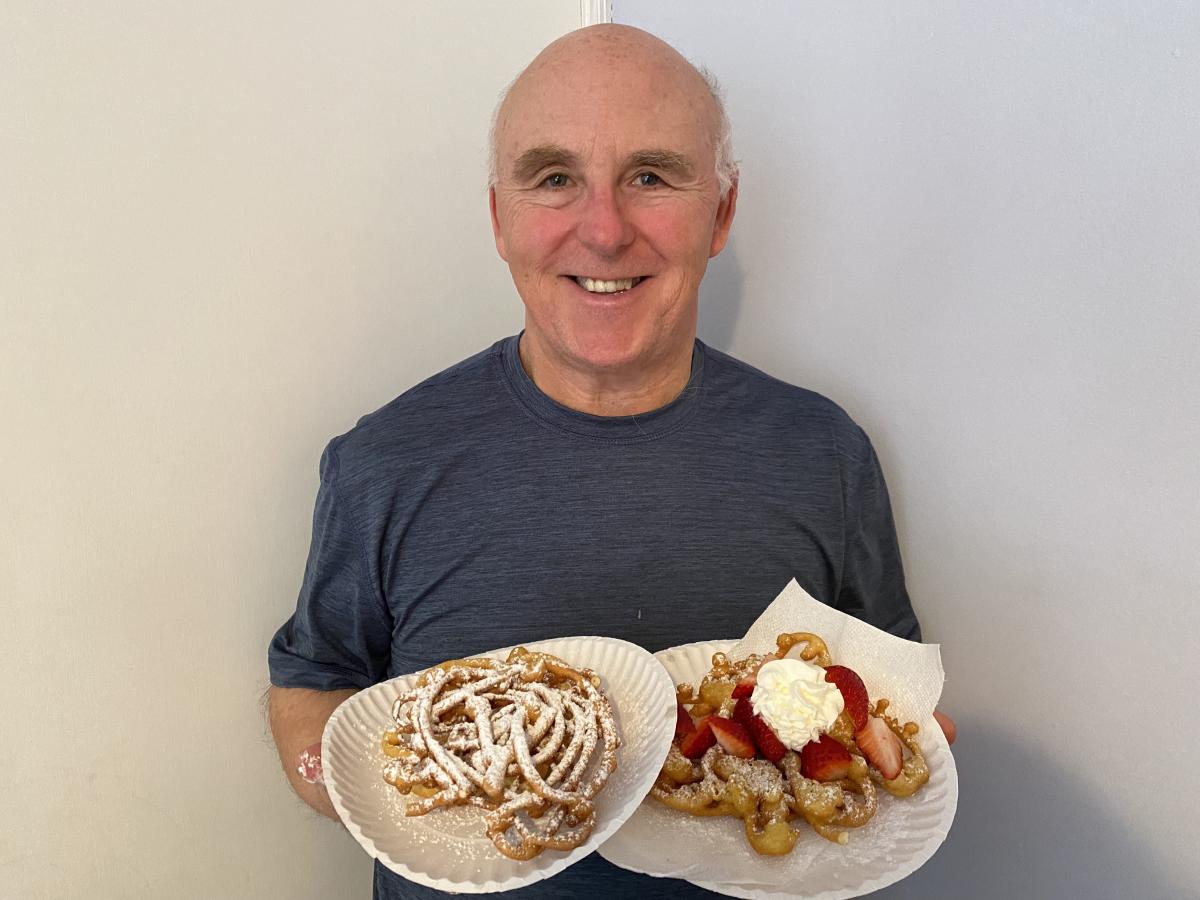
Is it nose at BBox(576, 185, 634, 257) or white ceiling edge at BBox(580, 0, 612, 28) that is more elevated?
white ceiling edge at BBox(580, 0, 612, 28)

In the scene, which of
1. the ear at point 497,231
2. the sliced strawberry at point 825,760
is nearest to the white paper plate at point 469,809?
the sliced strawberry at point 825,760

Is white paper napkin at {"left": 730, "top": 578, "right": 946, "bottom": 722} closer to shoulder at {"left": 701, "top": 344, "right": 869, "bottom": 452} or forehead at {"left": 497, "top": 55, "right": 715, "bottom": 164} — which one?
shoulder at {"left": 701, "top": 344, "right": 869, "bottom": 452}

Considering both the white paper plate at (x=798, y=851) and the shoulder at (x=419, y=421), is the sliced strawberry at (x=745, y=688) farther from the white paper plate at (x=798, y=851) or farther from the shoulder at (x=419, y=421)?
the shoulder at (x=419, y=421)

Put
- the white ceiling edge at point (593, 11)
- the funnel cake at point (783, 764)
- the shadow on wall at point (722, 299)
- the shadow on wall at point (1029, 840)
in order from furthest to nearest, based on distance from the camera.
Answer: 1. the white ceiling edge at point (593, 11)
2. the shadow on wall at point (722, 299)
3. the shadow on wall at point (1029, 840)
4. the funnel cake at point (783, 764)

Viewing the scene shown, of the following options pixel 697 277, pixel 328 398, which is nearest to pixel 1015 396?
pixel 697 277

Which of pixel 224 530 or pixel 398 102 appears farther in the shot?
pixel 398 102

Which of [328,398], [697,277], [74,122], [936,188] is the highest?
[74,122]

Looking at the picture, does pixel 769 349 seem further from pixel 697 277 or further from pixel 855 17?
pixel 855 17

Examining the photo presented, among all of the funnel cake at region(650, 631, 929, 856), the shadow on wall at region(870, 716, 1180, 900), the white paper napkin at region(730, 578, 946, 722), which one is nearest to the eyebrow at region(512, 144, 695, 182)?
the white paper napkin at region(730, 578, 946, 722)
